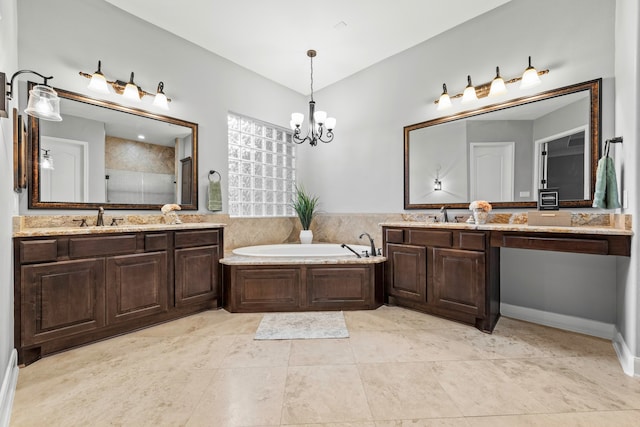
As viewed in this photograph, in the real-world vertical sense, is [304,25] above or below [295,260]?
above

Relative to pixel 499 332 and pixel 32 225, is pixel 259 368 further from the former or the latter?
pixel 32 225

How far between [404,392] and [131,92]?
3420mm

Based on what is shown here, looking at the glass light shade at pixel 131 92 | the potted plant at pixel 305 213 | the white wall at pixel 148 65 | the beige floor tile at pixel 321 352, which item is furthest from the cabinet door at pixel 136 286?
the potted plant at pixel 305 213

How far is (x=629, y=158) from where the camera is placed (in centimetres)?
193

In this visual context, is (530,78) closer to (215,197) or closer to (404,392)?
(404,392)

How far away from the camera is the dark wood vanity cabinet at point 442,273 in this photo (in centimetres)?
249

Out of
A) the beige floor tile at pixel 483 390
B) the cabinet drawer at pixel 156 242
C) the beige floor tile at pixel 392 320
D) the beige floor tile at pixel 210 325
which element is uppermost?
the cabinet drawer at pixel 156 242

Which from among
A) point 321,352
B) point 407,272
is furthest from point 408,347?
point 407,272

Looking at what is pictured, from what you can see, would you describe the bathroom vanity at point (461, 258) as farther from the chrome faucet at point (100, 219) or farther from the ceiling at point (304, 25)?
the chrome faucet at point (100, 219)

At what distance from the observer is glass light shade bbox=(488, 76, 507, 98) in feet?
9.19

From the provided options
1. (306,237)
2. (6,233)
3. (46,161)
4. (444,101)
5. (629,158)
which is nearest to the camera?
(6,233)

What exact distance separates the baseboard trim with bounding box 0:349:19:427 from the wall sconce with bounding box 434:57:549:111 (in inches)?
159

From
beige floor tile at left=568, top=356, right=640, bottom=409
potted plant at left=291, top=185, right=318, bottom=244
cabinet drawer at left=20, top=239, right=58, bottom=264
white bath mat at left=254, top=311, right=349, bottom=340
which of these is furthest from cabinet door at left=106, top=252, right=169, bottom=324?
beige floor tile at left=568, top=356, right=640, bottom=409

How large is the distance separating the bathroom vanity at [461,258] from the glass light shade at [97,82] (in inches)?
120
